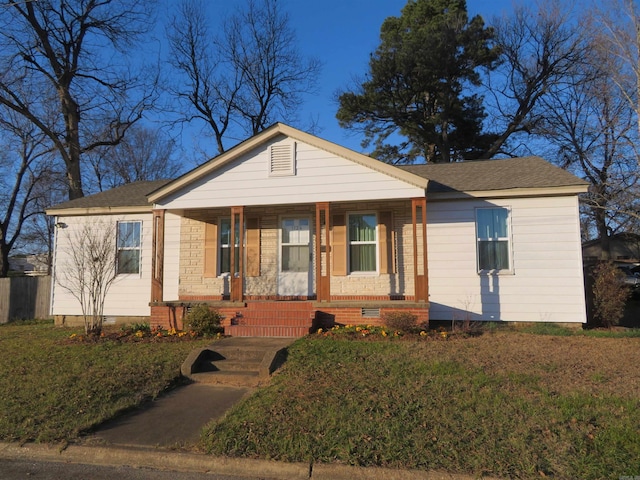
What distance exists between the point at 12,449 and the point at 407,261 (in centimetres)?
877

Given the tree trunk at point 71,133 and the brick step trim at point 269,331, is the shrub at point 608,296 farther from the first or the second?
the tree trunk at point 71,133

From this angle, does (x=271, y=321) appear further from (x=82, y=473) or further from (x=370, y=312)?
(x=82, y=473)

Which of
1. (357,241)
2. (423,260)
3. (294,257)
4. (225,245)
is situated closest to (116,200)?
(225,245)

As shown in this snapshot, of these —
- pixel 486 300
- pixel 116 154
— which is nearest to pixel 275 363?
pixel 486 300

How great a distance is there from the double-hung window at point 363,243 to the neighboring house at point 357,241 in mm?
28

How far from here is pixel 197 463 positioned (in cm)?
385

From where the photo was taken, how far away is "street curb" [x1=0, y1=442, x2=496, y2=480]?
349 cm

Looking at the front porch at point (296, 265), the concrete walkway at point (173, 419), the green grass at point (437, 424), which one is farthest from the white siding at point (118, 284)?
the green grass at point (437, 424)

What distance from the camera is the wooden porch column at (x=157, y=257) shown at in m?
10.5

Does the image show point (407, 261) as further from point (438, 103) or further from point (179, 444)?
point (438, 103)

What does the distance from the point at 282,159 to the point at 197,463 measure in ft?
24.6

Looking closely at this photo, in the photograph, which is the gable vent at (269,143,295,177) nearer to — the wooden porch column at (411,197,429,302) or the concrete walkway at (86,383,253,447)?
the wooden porch column at (411,197,429,302)

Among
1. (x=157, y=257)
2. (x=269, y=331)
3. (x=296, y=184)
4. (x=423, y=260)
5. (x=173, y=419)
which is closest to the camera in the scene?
(x=173, y=419)

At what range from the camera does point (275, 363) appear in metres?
6.68
